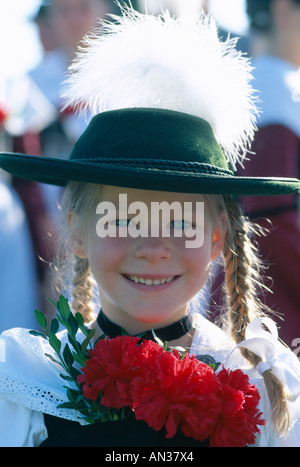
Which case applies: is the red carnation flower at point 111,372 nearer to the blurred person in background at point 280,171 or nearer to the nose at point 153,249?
the nose at point 153,249

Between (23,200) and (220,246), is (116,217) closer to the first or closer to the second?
(220,246)

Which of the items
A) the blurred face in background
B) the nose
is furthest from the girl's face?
the blurred face in background

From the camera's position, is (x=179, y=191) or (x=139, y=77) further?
(x=139, y=77)

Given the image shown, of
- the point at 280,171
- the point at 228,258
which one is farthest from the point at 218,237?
the point at 280,171

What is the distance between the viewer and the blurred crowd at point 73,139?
327 cm

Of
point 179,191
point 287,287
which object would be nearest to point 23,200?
point 287,287

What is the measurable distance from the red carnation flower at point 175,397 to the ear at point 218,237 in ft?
1.93

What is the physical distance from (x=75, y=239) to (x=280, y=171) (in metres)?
1.35

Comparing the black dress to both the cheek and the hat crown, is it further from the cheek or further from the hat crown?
the hat crown

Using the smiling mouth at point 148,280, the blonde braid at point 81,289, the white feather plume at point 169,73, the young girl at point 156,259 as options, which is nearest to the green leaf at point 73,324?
the young girl at point 156,259

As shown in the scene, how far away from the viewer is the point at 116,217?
210cm

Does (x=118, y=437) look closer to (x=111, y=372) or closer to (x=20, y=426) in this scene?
(x=111, y=372)

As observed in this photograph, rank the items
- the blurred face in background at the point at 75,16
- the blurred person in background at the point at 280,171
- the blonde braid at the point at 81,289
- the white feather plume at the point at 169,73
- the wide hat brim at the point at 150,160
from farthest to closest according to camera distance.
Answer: the blurred face in background at the point at 75,16 → the blurred person in background at the point at 280,171 → the blonde braid at the point at 81,289 → the white feather plume at the point at 169,73 → the wide hat brim at the point at 150,160
